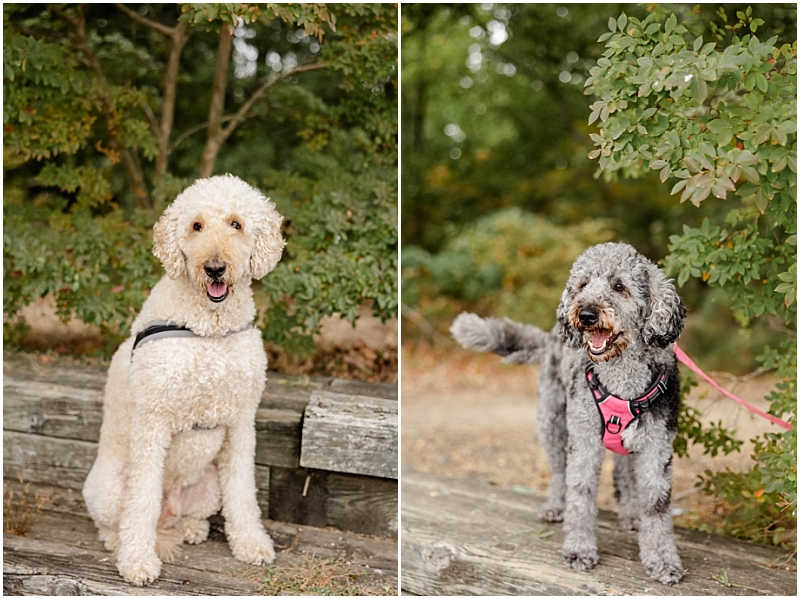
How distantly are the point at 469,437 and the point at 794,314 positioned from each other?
3752 millimetres

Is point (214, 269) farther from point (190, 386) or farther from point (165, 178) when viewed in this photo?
point (165, 178)

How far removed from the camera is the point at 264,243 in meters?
2.84

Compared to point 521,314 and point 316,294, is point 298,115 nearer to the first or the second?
point 316,294

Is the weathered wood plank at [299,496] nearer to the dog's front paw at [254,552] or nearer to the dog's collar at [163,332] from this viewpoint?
the dog's front paw at [254,552]

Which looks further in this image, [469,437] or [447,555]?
[469,437]

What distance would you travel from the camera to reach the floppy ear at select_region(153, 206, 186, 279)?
2.80 m

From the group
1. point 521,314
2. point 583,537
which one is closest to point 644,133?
point 583,537

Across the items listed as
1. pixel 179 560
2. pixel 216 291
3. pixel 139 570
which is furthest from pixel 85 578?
pixel 216 291

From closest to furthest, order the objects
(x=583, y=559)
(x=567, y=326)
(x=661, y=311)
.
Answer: (x=661, y=311) → (x=567, y=326) → (x=583, y=559)

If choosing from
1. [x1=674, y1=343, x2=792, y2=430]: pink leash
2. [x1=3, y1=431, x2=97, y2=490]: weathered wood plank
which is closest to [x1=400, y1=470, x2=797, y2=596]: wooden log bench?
[x1=674, y1=343, x2=792, y2=430]: pink leash

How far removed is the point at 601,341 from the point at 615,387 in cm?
28

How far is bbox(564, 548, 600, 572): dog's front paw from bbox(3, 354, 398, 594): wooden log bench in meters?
0.86

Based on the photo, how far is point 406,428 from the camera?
6.96 meters

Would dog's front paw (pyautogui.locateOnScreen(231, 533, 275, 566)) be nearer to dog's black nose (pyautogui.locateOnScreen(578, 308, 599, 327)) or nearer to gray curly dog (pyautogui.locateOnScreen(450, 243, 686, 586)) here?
gray curly dog (pyautogui.locateOnScreen(450, 243, 686, 586))
